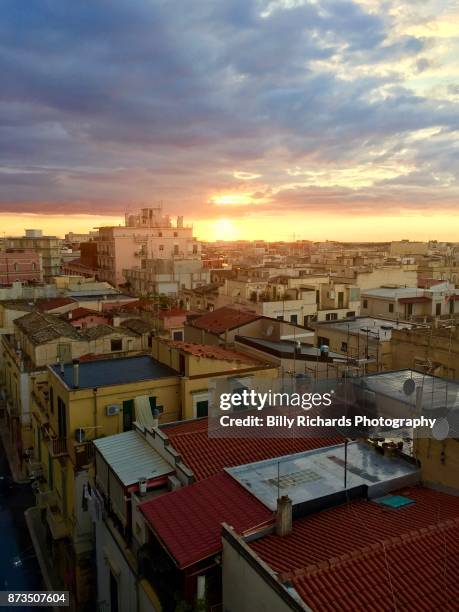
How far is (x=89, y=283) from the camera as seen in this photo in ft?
176

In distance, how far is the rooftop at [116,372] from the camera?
62.0 feet

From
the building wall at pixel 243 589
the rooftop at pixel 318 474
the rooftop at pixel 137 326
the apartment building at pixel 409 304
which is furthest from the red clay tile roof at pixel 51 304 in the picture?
the building wall at pixel 243 589

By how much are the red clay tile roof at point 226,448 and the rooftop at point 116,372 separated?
200 inches

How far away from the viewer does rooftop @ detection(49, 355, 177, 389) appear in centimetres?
1891

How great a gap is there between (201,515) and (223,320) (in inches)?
875

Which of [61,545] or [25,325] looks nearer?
[61,545]

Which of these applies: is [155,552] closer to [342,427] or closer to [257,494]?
[257,494]

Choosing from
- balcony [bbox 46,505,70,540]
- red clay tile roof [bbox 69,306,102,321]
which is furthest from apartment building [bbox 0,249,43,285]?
balcony [bbox 46,505,70,540]

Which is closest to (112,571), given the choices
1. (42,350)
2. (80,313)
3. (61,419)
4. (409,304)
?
(61,419)

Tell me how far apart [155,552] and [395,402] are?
788cm

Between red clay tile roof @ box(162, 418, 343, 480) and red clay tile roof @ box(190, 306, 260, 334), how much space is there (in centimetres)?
1584

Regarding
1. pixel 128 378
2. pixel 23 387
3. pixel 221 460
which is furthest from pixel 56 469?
pixel 221 460

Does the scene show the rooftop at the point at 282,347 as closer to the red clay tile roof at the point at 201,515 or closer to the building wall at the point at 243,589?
the red clay tile roof at the point at 201,515

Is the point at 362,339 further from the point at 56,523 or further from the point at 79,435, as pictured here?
the point at 56,523
